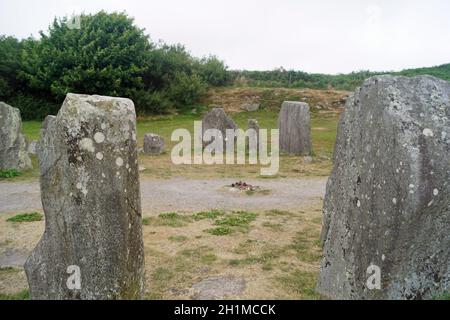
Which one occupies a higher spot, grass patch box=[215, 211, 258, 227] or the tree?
the tree

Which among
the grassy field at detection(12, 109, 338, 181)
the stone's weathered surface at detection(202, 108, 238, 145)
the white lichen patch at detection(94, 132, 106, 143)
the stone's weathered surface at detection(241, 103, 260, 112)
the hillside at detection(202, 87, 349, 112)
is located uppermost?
the hillside at detection(202, 87, 349, 112)

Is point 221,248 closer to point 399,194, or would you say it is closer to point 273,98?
point 399,194

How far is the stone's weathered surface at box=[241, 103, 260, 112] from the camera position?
3102cm

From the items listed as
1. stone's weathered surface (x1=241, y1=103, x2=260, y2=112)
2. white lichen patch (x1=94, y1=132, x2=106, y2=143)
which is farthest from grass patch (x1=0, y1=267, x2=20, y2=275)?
stone's weathered surface (x1=241, y1=103, x2=260, y2=112)

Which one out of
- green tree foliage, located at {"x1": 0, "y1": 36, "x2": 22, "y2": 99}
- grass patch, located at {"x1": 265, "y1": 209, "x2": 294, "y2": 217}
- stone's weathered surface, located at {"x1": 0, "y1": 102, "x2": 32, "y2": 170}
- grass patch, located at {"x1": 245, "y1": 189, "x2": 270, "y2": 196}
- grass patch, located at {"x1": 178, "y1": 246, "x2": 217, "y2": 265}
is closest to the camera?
grass patch, located at {"x1": 178, "y1": 246, "x2": 217, "y2": 265}

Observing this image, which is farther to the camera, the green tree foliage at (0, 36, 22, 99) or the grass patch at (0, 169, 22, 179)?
the green tree foliage at (0, 36, 22, 99)

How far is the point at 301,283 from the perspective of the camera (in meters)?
5.41

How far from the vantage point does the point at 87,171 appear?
13.7ft

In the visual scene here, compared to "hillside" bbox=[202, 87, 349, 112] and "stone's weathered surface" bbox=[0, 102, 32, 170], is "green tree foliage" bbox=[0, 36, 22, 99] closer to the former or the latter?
"hillside" bbox=[202, 87, 349, 112]

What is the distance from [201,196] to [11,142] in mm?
6749

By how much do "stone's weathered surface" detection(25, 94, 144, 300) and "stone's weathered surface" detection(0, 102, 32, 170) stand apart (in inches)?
401

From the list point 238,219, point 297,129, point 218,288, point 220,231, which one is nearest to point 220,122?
point 297,129

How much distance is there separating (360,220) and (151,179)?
886 centimetres

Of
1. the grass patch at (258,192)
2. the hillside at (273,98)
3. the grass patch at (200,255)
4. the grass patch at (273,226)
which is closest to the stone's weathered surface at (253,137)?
the grass patch at (258,192)
